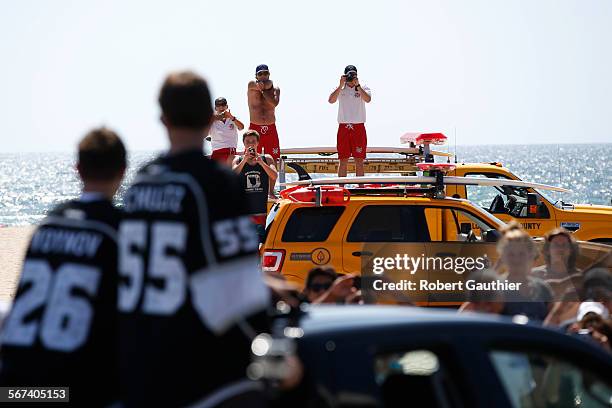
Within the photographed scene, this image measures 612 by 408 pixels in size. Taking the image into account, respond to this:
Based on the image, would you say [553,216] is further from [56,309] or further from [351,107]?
[56,309]

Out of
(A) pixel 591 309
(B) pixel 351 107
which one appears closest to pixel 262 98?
(B) pixel 351 107

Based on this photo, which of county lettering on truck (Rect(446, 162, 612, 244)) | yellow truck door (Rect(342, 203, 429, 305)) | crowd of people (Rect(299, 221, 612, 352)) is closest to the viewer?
crowd of people (Rect(299, 221, 612, 352))

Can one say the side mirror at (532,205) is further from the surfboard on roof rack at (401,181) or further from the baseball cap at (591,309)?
the baseball cap at (591,309)

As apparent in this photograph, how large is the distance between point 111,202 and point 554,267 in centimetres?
488

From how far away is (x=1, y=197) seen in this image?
73.8 meters

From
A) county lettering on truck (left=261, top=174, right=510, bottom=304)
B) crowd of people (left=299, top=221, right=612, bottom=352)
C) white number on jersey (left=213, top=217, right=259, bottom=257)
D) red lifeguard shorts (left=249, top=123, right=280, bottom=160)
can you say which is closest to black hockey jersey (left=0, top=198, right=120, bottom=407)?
white number on jersey (left=213, top=217, right=259, bottom=257)

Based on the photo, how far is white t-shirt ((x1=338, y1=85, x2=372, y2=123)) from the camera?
16.6m

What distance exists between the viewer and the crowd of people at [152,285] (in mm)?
3434

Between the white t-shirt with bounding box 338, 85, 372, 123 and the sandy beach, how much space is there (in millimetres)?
5090

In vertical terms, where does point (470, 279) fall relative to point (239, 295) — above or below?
below

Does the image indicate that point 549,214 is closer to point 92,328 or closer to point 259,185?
point 259,185

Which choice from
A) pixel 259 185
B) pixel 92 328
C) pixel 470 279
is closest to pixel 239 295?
pixel 92 328

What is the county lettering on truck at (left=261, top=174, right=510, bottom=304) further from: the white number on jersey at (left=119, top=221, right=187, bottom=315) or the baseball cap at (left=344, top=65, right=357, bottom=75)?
the white number on jersey at (left=119, top=221, right=187, bottom=315)

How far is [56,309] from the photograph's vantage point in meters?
3.79
